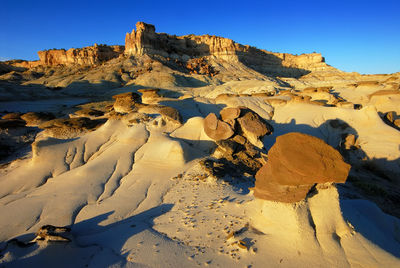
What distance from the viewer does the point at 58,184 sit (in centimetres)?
606

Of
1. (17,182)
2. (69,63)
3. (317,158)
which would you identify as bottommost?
(17,182)

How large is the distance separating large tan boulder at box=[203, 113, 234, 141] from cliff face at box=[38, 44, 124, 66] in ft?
196

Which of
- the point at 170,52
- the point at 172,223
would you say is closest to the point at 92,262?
the point at 172,223

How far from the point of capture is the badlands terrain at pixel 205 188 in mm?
2906

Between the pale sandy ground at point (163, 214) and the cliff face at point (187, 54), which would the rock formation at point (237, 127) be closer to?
the pale sandy ground at point (163, 214)

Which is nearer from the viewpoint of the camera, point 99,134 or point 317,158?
point 317,158

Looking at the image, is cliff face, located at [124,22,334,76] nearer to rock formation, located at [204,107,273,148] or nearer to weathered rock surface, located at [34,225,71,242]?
rock formation, located at [204,107,273,148]

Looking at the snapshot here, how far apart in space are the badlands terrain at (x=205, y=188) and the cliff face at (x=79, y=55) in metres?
51.4

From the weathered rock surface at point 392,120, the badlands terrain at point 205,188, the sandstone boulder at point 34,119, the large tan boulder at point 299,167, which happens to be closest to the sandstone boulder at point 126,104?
the badlands terrain at point 205,188

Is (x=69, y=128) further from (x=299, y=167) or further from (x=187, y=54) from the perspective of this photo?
(x=187, y=54)

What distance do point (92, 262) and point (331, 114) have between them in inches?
572

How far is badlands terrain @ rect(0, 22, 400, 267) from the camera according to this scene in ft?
9.53

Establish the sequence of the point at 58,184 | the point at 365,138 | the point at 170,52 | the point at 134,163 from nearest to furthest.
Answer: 1. the point at 58,184
2. the point at 134,163
3. the point at 365,138
4. the point at 170,52

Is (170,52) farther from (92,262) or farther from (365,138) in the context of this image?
(92,262)
